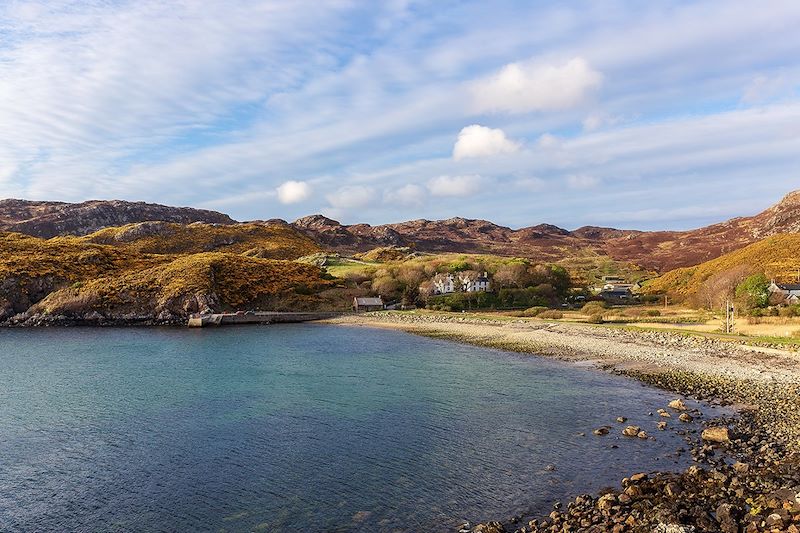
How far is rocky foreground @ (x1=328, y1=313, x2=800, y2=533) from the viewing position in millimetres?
15062

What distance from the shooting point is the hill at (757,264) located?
270 feet

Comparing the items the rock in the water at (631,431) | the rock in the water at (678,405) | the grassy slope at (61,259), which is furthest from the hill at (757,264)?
the grassy slope at (61,259)

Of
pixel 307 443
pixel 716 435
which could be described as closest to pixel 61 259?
pixel 307 443

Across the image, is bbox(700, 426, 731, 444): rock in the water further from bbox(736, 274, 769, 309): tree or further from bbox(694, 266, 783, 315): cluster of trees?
bbox(736, 274, 769, 309): tree

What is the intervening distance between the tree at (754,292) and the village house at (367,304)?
55672 millimetres

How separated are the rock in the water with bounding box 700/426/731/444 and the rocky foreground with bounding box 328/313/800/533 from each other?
0.04m

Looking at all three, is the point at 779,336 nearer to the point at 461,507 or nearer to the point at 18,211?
the point at 461,507

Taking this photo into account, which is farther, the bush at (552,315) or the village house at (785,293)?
the bush at (552,315)

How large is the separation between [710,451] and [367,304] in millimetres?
77330

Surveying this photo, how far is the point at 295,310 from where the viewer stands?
95.6 meters

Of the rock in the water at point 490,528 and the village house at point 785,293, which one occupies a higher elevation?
the village house at point 785,293

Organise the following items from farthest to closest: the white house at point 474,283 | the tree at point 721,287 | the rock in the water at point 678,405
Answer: the white house at point 474,283
the tree at point 721,287
the rock in the water at point 678,405

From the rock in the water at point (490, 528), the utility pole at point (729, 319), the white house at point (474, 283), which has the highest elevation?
the white house at point (474, 283)

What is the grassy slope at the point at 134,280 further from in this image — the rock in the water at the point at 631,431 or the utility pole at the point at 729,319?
the rock in the water at the point at 631,431
